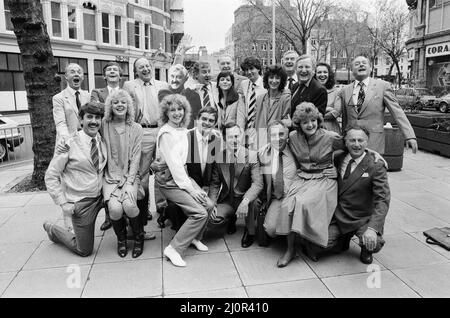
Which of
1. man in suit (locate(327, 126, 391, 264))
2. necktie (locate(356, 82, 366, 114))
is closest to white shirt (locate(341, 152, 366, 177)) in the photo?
man in suit (locate(327, 126, 391, 264))

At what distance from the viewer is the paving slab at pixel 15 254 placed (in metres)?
3.84

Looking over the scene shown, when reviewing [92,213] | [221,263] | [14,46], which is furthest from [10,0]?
[14,46]

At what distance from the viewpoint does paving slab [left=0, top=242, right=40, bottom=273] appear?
3836mm

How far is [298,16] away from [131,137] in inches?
965

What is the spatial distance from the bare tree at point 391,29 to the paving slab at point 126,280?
38.8m

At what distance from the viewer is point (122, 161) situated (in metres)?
4.14

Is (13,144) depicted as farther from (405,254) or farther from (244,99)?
(405,254)

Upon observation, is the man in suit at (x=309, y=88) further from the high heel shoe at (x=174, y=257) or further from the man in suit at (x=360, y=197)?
the high heel shoe at (x=174, y=257)

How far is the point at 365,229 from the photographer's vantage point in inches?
145

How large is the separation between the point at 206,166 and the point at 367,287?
6.83 ft

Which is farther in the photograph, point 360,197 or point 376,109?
point 376,109

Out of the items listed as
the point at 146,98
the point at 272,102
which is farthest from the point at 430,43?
the point at 146,98

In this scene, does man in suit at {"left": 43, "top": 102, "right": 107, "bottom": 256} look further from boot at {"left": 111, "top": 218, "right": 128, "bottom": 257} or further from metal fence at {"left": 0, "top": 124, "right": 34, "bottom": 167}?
metal fence at {"left": 0, "top": 124, "right": 34, "bottom": 167}

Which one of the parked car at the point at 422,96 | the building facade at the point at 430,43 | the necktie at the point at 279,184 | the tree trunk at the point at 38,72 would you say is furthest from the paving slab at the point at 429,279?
the building facade at the point at 430,43
